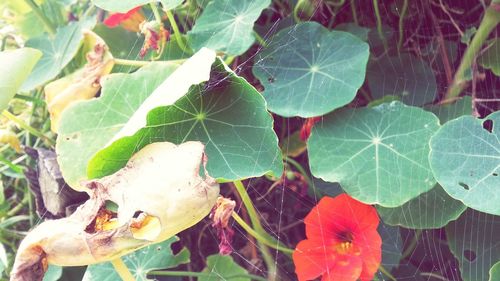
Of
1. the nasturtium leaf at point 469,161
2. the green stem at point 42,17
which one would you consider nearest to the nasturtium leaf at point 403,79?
the nasturtium leaf at point 469,161

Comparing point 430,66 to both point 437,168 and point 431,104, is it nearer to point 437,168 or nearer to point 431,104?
point 431,104

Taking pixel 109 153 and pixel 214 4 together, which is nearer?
pixel 109 153

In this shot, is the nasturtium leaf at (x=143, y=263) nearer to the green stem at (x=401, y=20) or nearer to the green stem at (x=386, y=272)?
the green stem at (x=386, y=272)

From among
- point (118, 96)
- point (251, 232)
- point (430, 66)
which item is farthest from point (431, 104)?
point (118, 96)

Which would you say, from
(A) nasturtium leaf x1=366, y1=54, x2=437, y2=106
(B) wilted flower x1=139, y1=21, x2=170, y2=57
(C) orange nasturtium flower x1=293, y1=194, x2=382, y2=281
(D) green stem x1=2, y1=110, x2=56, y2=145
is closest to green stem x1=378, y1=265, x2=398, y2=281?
(C) orange nasturtium flower x1=293, y1=194, x2=382, y2=281

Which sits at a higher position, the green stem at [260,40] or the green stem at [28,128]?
the green stem at [260,40]

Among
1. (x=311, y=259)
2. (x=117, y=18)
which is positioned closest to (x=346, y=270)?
(x=311, y=259)
